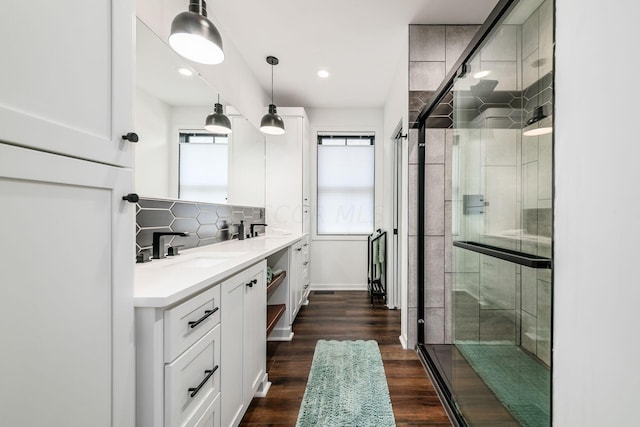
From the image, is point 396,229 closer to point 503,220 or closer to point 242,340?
point 503,220

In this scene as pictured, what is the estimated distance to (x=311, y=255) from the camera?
4168 millimetres

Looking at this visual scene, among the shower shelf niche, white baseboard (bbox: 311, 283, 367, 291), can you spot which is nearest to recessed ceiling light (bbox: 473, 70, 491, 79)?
the shower shelf niche

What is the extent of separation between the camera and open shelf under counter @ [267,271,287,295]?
2.18 metres

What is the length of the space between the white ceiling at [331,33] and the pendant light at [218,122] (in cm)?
72

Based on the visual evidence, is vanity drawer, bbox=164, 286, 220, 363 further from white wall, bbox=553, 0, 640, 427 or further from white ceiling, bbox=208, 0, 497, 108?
white ceiling, bbox=208, 0, 497, 108

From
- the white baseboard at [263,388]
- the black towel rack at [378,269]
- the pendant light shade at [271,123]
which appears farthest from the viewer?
the black towel rack at [378,269]

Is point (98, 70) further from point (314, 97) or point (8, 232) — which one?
point (314, 97)

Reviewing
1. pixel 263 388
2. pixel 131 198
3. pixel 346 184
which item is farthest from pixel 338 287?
pixel 131 198

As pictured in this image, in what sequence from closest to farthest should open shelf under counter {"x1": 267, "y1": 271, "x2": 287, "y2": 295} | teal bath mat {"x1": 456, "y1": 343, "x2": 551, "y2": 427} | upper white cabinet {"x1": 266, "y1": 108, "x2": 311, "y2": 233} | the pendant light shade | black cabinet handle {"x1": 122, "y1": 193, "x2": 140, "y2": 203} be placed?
1. black cabinet handle {"x1": 122, "y1": 193, "x2": 140, "y2": 203}
2. teal bath mat {"x1": 456, "y1": 343, "x2": 551, "y2": 427}
3. open shelf under counter {"x1": 267, "y1": 271, "x2": 287, "y2": 295}
4. the pendant light shade
5. upper white cabinet {"x1": 266, "y1": 108, "x2": 311, "y2": 233}

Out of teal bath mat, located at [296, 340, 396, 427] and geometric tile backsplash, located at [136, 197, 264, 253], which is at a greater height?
geometric tile backsplash, located at [136, 197, 264, 253]

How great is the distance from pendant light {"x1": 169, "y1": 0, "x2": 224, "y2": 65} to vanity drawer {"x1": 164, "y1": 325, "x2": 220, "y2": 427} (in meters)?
1.39

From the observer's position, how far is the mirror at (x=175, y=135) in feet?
4.83

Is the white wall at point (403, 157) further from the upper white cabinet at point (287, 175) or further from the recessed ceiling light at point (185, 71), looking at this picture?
the recessed ceiling light at point (185, 71)

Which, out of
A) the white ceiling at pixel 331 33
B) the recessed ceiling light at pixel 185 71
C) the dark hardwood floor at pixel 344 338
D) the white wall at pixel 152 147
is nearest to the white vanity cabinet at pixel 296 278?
the dark hardwood floor at pixel 344 338
